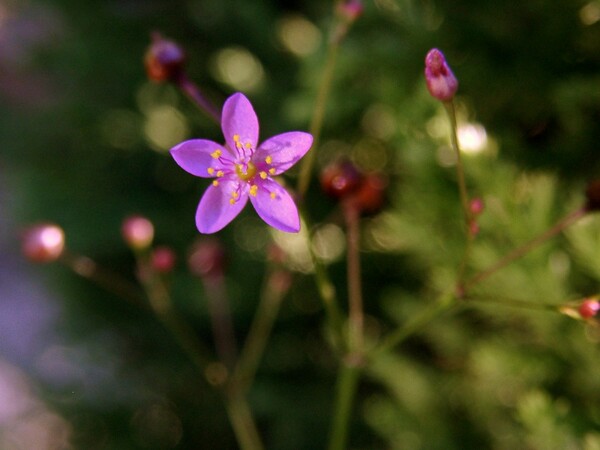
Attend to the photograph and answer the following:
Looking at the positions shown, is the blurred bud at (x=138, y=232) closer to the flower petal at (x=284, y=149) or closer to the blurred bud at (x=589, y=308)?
the flower petal at (x=284, y=149)

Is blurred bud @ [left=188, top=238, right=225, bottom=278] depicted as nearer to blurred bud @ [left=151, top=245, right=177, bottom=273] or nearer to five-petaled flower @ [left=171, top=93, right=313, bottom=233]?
blurred bud @ [left=151, top=245, right=177, bottom=273]

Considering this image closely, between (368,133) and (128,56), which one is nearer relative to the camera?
(368,133)

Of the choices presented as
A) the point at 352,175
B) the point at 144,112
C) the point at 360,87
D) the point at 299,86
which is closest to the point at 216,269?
the point at 352,175

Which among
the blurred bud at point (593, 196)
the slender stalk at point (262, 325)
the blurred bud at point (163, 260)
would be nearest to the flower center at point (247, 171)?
the blurred bud at point (163, 260)

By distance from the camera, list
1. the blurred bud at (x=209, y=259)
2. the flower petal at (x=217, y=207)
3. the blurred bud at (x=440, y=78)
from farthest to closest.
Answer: the blurred bud at (x=209, y=259)
the flower petal at (x=217, y=207)
the blurred bud at (x=440, y=78)

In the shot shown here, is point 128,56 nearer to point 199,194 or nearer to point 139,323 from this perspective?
point 199,194

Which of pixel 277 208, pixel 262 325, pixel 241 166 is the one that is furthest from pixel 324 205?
pixel 277 208

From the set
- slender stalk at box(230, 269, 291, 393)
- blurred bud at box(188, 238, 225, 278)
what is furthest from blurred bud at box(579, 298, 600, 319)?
slender stalk at box(230, 269, 291, 393)
